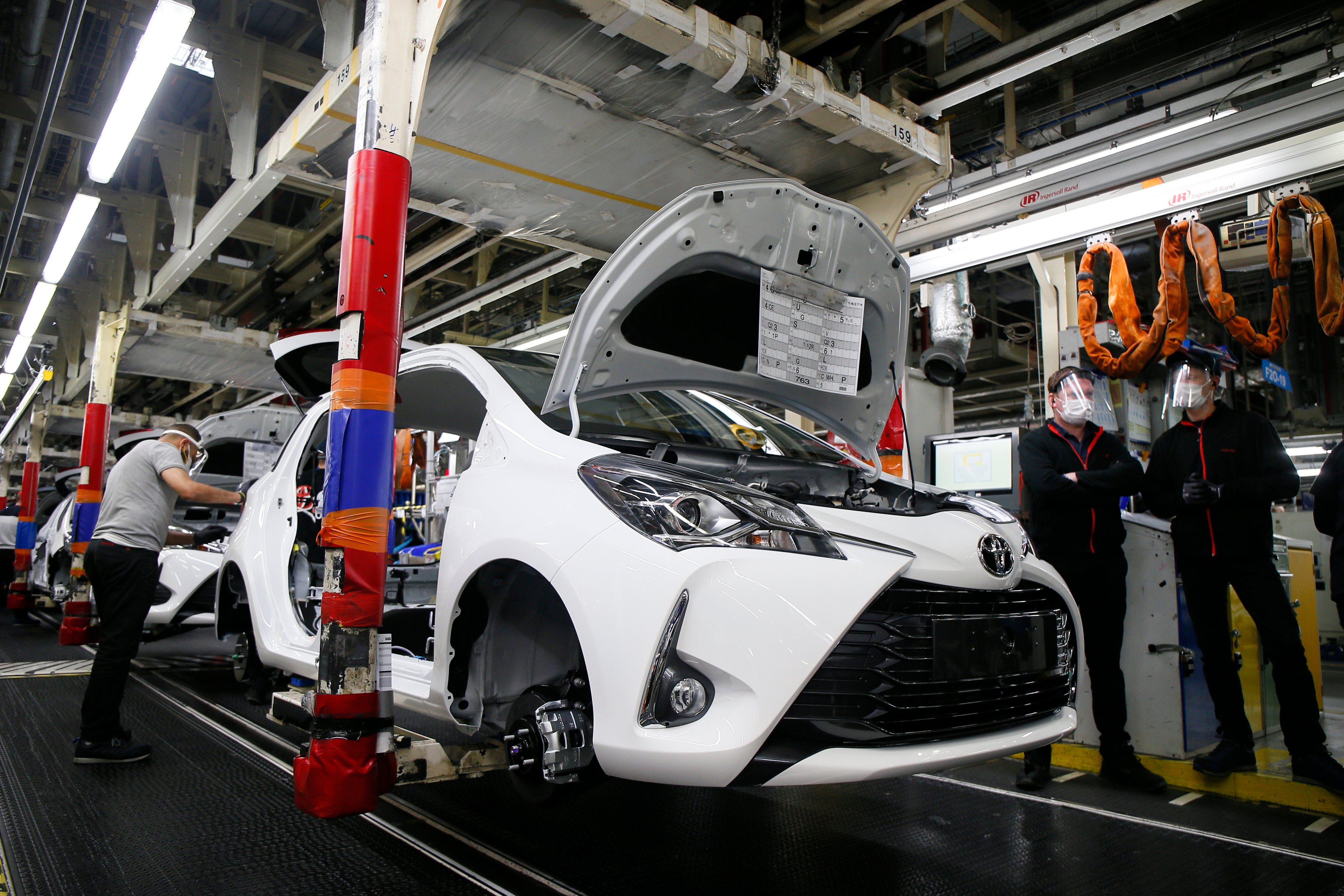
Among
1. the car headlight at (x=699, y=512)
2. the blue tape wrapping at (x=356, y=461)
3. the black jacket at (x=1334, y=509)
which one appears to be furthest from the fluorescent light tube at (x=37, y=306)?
the black jacket at (x=1334, y=509)

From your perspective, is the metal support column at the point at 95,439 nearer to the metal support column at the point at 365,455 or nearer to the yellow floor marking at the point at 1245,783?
the metal support column at the point at 365,455

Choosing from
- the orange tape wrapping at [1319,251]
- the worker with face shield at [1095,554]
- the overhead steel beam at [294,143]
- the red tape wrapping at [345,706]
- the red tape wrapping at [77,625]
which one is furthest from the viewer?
the red tape wrapping at [77,625]

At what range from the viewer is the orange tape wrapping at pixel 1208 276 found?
14.2ft

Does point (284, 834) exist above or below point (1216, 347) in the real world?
below

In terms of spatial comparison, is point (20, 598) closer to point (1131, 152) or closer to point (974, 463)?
point (974, 463)

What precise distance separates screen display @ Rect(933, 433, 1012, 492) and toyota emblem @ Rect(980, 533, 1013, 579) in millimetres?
3073

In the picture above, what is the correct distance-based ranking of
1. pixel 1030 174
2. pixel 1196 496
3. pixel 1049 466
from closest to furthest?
pixel 1196 496
pixel 1049 466
pixel 1030 174

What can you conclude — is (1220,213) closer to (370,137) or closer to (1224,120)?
(1224,120)

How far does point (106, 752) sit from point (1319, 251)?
608 centimetres

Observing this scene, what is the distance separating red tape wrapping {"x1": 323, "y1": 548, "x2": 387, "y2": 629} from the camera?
2.21 m

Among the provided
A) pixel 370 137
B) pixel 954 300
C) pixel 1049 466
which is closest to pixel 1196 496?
pixel 1049 466

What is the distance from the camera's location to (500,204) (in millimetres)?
4211

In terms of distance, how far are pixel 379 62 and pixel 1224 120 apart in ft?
13.6

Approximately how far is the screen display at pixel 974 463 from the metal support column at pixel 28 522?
396 inches
